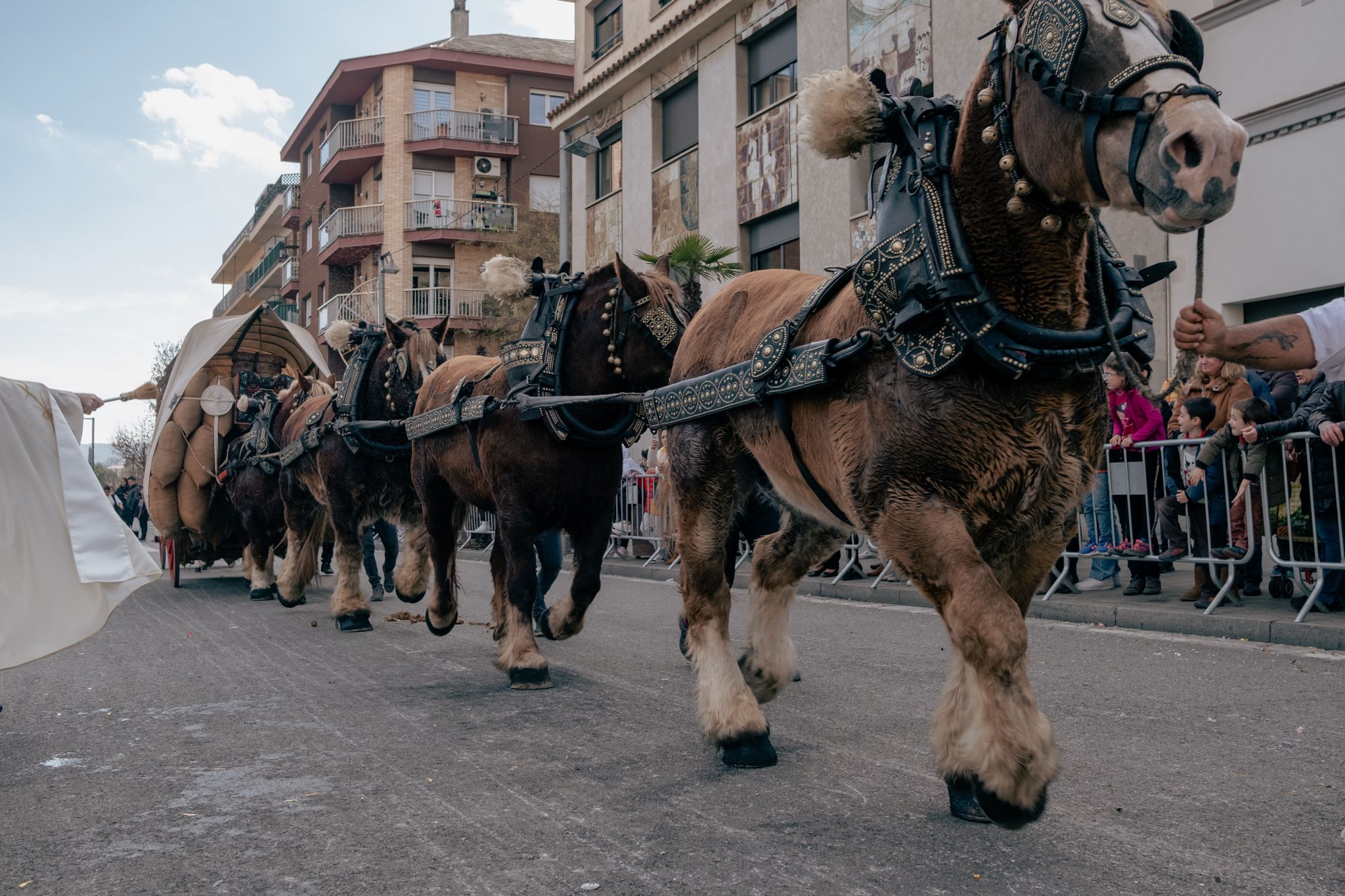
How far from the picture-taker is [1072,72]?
8.61ft

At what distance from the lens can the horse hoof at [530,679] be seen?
18.6 ft

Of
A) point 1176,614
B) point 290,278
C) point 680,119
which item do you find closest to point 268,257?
point 290,278

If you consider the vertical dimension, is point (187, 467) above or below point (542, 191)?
below

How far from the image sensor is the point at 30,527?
4848 millimetres

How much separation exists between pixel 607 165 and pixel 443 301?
1479cm

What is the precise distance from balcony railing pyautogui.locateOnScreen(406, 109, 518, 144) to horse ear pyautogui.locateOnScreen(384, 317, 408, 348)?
3278 centimetres

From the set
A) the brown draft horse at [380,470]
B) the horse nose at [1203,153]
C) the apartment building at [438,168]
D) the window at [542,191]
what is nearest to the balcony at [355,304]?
the apartment building at [438,168]

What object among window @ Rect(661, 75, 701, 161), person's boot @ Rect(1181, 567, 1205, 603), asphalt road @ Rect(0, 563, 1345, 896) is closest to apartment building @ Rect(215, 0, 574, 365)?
window @ Rect(661, 75, 701, 161)

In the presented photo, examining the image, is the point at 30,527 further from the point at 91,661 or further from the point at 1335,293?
the point at 1335,293

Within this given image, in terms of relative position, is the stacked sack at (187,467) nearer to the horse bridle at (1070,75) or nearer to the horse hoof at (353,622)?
the horse hoof at (353,622)

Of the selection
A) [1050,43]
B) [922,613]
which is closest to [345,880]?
[1050,43]

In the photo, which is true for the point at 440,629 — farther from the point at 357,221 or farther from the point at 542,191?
the point at 357,221

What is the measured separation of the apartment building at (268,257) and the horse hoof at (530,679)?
42.6m

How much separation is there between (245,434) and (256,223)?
5100 centimetres
